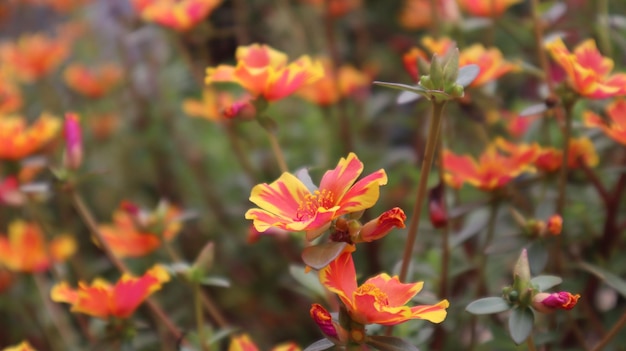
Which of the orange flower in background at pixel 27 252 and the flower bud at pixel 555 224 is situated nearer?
the flower bud at pixel 555 224

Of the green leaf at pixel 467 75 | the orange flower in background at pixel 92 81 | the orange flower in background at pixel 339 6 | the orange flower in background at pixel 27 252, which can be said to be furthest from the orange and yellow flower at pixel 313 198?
the orange flower in background at pixel 92 81

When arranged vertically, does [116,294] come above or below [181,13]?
below

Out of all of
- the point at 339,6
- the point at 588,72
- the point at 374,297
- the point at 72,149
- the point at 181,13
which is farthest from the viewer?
Result: the point at 339,6

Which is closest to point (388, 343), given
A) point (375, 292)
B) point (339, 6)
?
point (375, 292)

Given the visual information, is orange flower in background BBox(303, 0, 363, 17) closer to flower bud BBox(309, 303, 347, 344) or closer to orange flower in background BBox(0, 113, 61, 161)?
orange flower in background BBox(0, 113, 61, 161)

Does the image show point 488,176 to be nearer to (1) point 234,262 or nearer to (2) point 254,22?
(1) point 234,262

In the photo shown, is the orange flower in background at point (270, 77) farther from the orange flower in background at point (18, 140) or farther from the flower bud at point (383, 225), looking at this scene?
Result: the orange flower in background at point (18, 140)

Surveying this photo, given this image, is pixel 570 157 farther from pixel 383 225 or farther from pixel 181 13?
pixel 181 13

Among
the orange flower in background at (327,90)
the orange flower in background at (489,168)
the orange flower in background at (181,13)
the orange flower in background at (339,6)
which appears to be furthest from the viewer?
the orange flower in background at (339,6)
